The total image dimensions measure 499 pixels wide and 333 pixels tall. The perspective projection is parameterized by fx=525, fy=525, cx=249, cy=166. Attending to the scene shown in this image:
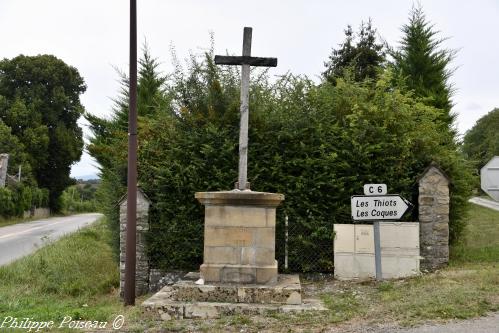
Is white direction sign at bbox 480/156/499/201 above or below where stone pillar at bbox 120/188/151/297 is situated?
Answer: above

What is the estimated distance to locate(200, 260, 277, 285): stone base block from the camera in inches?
306

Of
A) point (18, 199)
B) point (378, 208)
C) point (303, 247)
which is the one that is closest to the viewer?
point (378, 208)

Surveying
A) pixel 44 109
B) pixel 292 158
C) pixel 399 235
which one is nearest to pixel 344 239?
pixel 399 235

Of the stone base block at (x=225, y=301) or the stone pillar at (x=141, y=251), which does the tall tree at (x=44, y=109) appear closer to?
the stone pillar at (x=141, y=251)

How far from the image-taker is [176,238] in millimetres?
10297

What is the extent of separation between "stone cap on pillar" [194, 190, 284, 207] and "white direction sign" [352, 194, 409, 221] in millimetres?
1550

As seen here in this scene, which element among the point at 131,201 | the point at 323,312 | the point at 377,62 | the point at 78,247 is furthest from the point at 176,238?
the point at 377,62

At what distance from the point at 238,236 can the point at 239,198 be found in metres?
0.58

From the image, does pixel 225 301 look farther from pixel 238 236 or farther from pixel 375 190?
pixel 375 190

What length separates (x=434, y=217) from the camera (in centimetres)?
1041

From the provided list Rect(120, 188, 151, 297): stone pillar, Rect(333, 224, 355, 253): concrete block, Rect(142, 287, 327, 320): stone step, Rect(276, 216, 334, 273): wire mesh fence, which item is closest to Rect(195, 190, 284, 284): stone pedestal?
Rect(142, 287, 327, 320): stone step

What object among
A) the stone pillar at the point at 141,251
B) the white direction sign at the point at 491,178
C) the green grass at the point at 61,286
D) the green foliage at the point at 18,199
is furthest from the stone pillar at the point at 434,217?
the green foliage at the point at 18,199

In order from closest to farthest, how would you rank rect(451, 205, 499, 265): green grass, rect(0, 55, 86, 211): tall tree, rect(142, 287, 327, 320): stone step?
rect(142, 287, 327, 320): stone step → rect(451, 205, 499, 265): green grass → rect(0, 55, 86, 211): tall tree

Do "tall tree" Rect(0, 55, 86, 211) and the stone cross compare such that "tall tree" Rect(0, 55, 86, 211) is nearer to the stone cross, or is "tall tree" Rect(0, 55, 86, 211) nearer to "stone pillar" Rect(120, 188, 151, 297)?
"stone pillar" Rect(120, 188, 151, 297)
